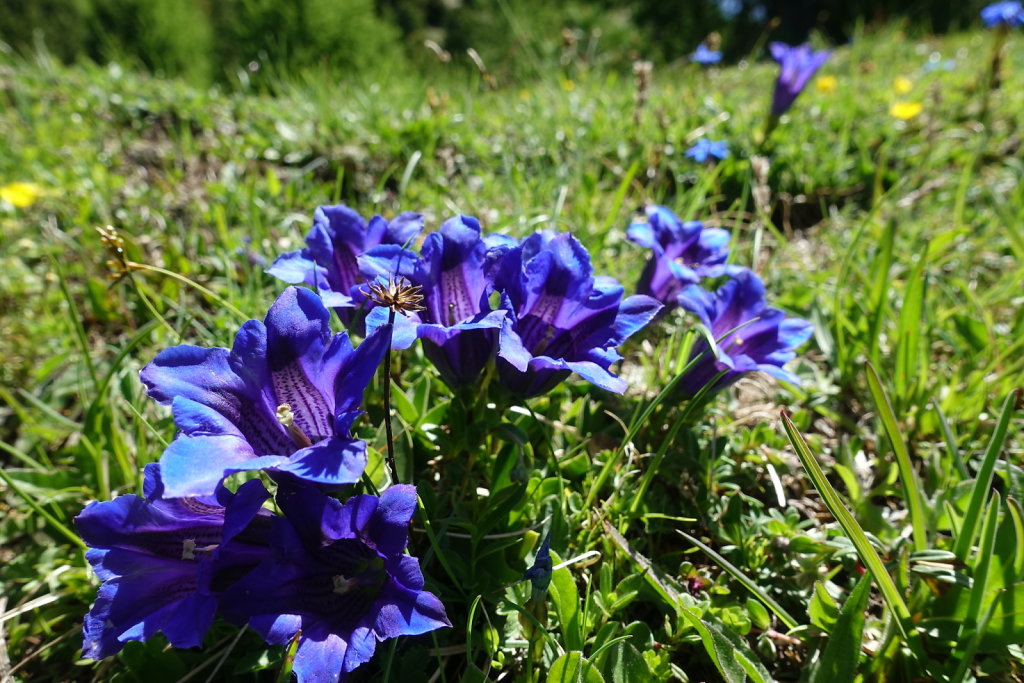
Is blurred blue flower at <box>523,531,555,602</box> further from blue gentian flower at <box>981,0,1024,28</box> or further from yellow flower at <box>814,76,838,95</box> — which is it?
yellow flower at <box>814,76,838,95</box>

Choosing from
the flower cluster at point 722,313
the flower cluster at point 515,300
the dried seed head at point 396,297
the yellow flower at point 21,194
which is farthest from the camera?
the yellow flower at point 21,194

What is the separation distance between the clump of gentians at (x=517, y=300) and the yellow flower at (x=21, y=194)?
7.82ft

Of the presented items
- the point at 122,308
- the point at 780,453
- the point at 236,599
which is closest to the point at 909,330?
the point at 780,453

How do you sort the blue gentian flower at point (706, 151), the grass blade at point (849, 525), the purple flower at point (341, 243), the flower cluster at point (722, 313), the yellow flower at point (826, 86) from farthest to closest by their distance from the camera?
the yellow flower at point (826, 86) < the blue gentian flower at point (706, 151) < the flower cluster at point (722, 313) < the purple flower at point (341, 243) < the grass blade at point (849, 525)

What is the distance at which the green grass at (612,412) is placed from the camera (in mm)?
1398

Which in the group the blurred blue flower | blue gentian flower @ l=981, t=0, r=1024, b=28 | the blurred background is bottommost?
the blurred blue flower

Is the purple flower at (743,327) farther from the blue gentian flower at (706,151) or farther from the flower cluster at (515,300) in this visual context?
the blue gentian flower at (706,151)

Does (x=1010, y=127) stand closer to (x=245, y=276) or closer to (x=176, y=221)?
(x=245, y=276)

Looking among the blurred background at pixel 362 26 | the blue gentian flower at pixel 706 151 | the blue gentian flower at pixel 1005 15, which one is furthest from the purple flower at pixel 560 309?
the blurred background at pixel 362 26

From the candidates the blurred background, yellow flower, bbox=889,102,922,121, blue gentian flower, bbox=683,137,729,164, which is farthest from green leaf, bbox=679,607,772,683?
the blurred background

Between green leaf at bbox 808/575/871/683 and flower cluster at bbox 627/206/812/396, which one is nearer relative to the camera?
green leaf at bbox 808/575/871/683

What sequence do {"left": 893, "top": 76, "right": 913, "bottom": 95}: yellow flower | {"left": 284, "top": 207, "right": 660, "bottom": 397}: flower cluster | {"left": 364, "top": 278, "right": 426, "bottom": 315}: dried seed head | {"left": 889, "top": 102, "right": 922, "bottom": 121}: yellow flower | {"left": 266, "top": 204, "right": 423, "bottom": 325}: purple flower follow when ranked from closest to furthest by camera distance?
1. {"left": 364, "top": 278, "right": 426, "bottom": 315}: dried seed head
2. {"left": 284, "top": 207, "right": 660, "bottom": 397}: flower cluster
3. {"left": 266, "top": 204, "right": 423, "bottom": 325}: purple flower
4. {"left": 889, "top": 102, "right": 922, "bottom": 121}: yellow flower
5. {"left": 893, "top": 76, "right": 913, "bottom": 95}: yellow flower

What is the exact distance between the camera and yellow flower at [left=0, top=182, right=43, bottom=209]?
9.46 feet

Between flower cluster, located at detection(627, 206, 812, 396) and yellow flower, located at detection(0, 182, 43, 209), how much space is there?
2.61 meters
